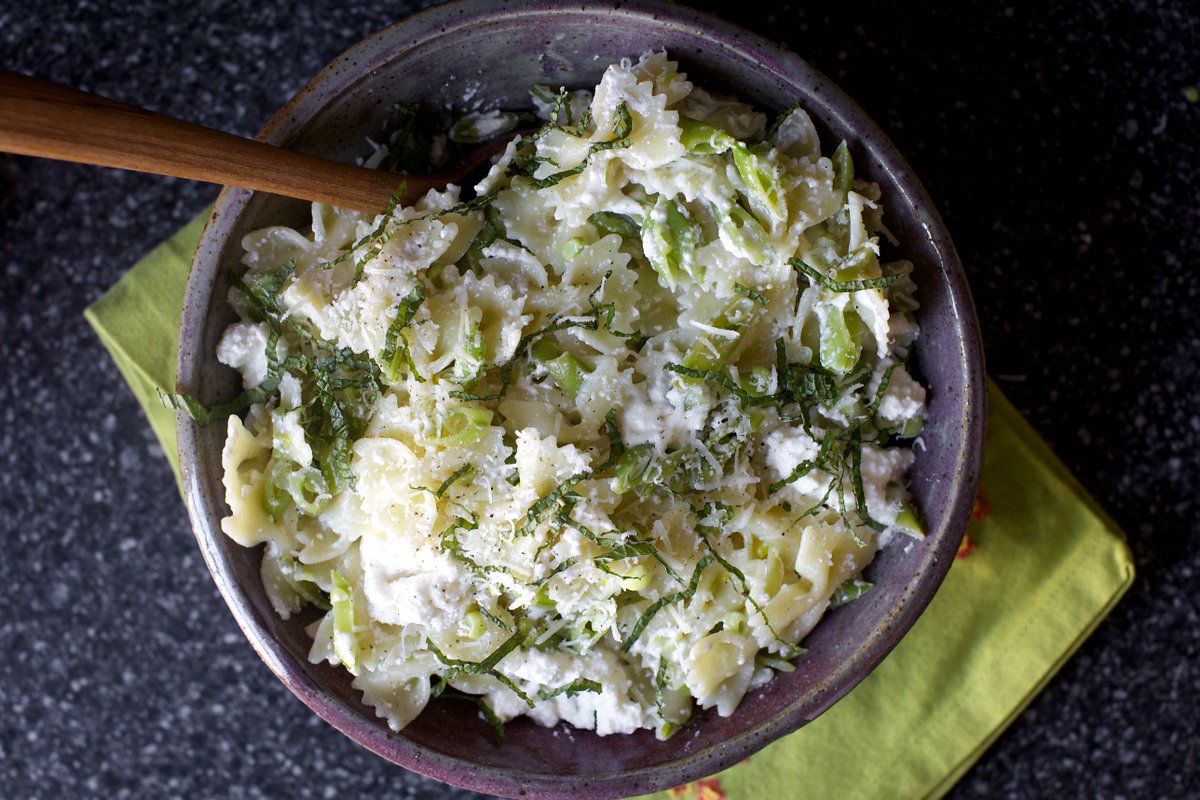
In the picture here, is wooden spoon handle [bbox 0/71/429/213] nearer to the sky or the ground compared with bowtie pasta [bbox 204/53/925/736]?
nearer to the sky

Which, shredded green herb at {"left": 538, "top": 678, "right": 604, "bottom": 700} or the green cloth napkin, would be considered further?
the green cloth napkin

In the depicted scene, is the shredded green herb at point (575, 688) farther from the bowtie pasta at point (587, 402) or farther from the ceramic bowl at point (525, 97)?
the ceramic bowl at point (525, 97)

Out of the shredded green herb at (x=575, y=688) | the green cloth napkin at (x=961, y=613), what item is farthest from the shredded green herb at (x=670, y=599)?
the green cloth napkin at (x=961, y=613)

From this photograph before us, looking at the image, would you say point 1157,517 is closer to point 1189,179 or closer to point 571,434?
point 1189,179

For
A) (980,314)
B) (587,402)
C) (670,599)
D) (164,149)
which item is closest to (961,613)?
(980,314)

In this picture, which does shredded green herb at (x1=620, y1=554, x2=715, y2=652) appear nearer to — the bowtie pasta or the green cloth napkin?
the bowtie pasta

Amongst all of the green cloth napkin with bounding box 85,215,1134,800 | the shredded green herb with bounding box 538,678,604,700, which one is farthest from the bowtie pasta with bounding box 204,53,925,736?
the green cloth napkin with bounding box 85,215,1134,800

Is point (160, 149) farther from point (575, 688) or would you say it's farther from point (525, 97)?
point (575, 688)
